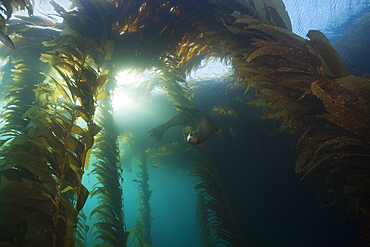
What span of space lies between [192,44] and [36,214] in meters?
2.72

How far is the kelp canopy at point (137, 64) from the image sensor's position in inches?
28.0

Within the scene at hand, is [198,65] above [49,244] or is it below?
above

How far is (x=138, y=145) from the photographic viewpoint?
33.5 ft

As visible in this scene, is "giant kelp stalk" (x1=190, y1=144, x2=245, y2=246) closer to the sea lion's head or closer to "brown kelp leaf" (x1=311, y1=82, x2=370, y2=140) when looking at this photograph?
the sea lion's head

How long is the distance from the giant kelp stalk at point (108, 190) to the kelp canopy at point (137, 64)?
29.5 inches

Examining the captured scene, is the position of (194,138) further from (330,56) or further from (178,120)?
(330,56)

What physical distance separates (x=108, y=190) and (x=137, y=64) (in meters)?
2.31

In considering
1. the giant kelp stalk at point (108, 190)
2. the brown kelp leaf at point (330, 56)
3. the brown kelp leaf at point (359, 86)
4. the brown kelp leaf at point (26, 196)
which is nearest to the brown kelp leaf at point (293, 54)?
the brown kelp leaf at point (330, 56)

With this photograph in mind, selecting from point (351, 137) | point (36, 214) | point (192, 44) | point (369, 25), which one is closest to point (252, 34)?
point (192, 44)

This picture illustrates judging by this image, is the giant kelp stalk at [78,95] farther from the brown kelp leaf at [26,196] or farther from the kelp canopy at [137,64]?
the brown kelp leaf at [26,196]

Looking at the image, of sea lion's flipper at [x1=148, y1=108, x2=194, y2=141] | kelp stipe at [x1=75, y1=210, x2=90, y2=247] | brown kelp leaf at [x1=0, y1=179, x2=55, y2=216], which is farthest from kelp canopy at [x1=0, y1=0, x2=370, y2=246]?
sea lion's flipper at [x1=148, y1=108, x2=194, y2=141]

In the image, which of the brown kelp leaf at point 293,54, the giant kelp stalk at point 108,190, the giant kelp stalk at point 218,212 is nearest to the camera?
the brown kelp leaf at point 293,54

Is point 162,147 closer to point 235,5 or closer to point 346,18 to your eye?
point 235,5

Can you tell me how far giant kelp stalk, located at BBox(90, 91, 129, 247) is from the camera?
6.98ft
